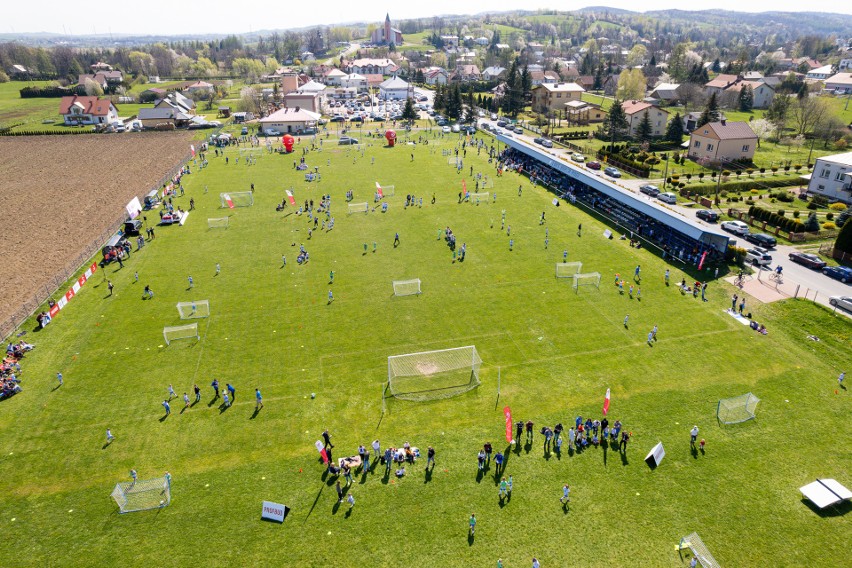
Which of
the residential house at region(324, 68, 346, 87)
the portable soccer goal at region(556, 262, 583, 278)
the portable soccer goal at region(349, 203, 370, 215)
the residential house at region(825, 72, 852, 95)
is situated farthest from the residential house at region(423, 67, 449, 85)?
the portable soccer goal at region(556, 262, 583, 278)

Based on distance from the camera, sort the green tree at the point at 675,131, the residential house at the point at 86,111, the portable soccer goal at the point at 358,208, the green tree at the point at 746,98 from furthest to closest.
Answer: the green tree at the point at 746,98
the residential house at the point at 86,111
the green tree at the point at 675,131
the portable soccer goal at the point at 358,208

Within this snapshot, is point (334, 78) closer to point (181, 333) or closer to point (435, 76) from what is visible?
point (435, 76)

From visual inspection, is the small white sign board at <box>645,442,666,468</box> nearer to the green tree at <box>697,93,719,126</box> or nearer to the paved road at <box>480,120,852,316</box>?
the paved road at <box>480,120,852,316</box>

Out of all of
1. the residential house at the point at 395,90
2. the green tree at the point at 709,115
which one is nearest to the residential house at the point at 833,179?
the green tree at the point at 709,115

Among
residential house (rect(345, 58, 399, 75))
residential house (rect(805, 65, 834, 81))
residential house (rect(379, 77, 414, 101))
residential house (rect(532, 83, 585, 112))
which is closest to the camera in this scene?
residential house (rect(532, 83, 585, 112))

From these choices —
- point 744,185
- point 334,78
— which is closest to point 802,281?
point 744,185

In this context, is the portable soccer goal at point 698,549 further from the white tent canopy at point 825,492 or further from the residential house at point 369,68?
the residential house at point 369,68
